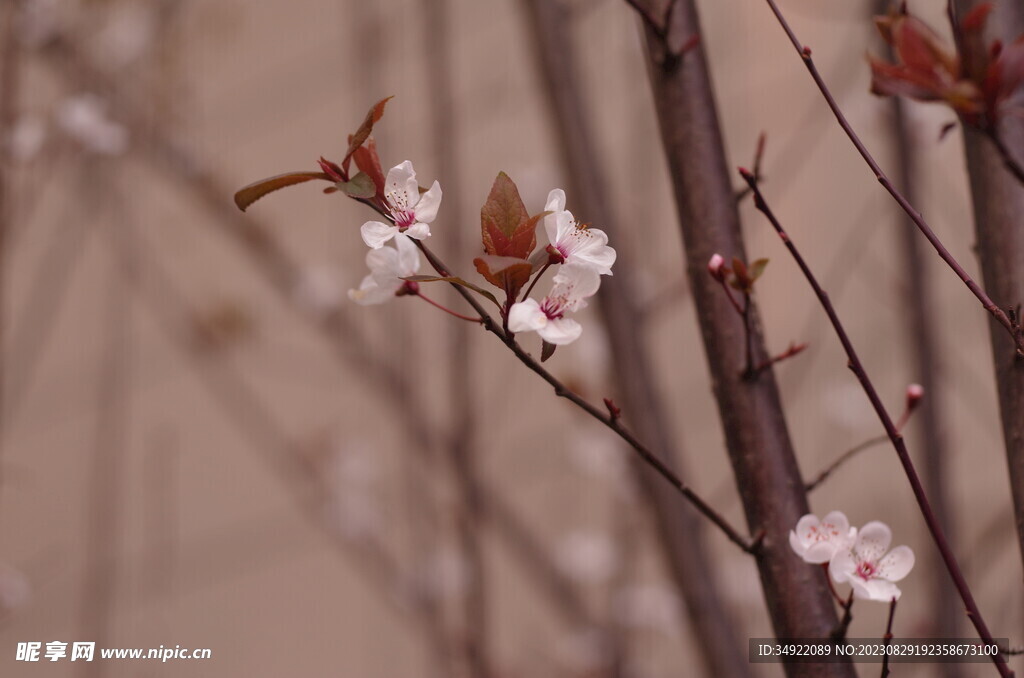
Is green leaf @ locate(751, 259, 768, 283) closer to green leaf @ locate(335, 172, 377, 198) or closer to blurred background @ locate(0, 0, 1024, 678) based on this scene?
green leaf @ locate(335, 172, 377, 198)

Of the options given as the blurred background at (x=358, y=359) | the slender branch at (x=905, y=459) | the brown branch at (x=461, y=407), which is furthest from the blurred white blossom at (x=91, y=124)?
the slender branch at (x=905, y=459)

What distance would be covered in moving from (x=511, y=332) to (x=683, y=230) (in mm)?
148

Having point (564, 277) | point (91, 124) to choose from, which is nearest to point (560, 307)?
point (564, 277)

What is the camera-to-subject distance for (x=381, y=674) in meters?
1.50

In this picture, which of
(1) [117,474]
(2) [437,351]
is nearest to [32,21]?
(2) [437,351]

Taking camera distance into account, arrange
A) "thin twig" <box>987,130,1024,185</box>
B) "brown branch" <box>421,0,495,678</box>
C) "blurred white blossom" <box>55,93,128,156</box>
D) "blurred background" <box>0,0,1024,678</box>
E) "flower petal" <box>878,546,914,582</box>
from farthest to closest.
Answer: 1. "blurred background" <box>0,0,1024,678</box>
2. "blurred white blossom" <box>55,93,128,156</box>
3. "brown branch" <box>421,0,495,678</box>
4. "flower petal" <box>878,546,914,582</box>
5. "thin twig" <box>987,130,1024,185</box>

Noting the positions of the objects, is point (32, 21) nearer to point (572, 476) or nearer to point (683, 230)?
point (683, 230)

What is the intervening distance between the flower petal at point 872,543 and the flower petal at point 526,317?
0.16 m

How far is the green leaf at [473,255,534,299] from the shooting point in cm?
24

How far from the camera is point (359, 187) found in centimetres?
26

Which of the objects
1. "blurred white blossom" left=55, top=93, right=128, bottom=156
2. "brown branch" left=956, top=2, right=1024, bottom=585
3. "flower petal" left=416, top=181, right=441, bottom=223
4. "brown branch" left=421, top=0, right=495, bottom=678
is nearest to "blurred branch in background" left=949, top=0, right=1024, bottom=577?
"brown branch" left=956, top=2, right=1024, bottom=585

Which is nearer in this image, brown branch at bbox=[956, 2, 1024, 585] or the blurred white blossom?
brown branch at bbox=[956, 2, 1024, 585]

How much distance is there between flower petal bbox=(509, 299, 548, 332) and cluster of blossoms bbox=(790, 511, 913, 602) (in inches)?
5.2

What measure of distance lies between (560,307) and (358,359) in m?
0.66
